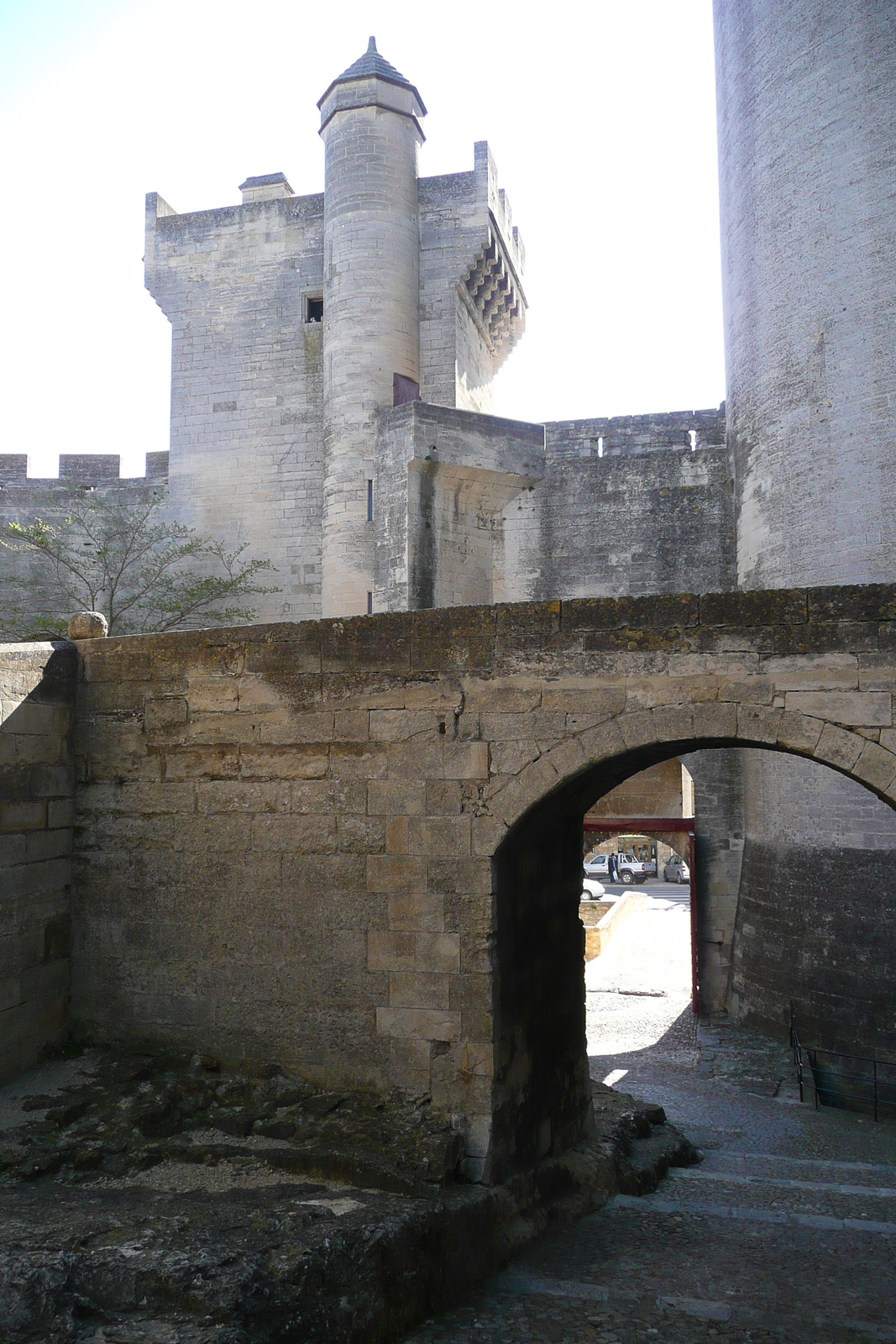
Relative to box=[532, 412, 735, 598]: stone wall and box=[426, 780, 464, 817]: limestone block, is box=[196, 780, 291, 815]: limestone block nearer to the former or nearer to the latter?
box=[426, 780, 464, 817]: limestone block

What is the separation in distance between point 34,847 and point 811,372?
31.3 ft

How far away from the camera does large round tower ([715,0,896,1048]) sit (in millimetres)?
10484

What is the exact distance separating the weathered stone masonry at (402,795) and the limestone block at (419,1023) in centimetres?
1

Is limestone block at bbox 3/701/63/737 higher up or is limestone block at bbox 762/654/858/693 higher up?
limestone block at bbox 762/654/858/693

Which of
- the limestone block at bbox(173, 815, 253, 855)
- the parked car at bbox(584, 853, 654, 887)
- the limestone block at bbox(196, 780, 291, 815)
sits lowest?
the parked car at bbox(584, 853, 654, 887)

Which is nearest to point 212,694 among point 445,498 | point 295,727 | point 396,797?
point 295,727

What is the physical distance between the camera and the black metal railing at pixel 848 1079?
9.23m

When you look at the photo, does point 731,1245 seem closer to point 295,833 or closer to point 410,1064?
point 410,1064

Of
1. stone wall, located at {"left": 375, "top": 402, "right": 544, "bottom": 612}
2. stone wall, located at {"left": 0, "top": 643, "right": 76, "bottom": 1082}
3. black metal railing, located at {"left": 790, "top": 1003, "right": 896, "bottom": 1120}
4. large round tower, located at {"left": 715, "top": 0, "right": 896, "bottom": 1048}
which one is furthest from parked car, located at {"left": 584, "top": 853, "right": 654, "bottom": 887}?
stone wall, located at {"left": 0, "top": 643, "right": 76, "bottom": 1082}

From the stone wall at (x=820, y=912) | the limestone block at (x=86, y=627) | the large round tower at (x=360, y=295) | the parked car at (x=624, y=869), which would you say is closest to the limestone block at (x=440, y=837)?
the limestone block at (x=86, y=627)

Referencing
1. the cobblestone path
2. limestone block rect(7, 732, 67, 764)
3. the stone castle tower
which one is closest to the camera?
the cobblestone path

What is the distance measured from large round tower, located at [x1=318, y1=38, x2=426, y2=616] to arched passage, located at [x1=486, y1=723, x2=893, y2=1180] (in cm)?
941

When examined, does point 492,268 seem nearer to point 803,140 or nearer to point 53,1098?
point 803,140

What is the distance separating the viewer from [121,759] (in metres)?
6.24
